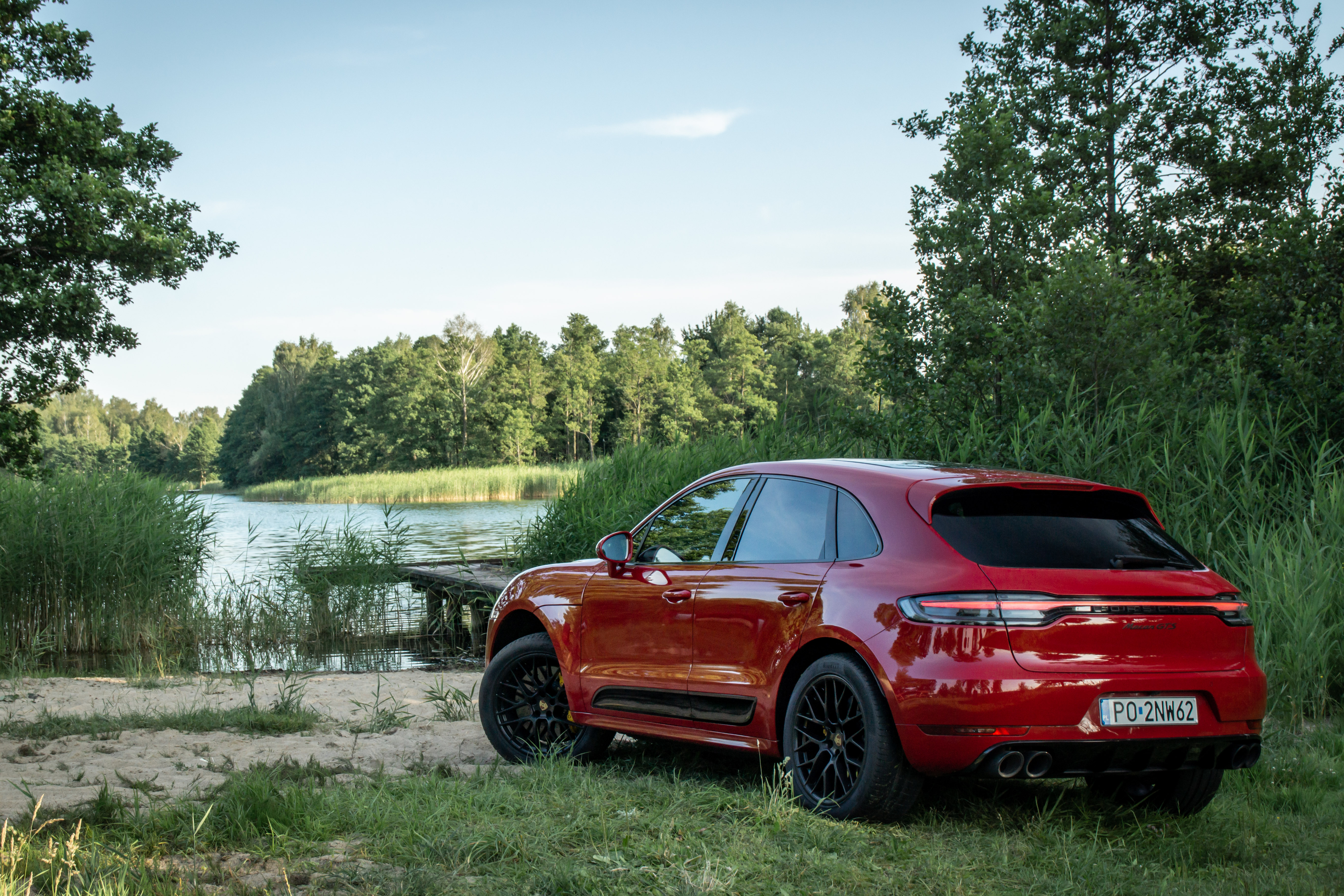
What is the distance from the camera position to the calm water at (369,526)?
19.2 m

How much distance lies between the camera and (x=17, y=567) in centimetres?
1298

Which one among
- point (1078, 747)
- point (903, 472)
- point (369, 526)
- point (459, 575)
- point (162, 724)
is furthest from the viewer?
point (369, 526)

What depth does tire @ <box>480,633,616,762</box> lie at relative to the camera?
6.12 meters

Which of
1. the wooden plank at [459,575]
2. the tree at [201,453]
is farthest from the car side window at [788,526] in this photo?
the tree at [201,453]

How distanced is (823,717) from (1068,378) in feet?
29.5

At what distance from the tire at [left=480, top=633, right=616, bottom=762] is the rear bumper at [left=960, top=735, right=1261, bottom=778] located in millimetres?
2733

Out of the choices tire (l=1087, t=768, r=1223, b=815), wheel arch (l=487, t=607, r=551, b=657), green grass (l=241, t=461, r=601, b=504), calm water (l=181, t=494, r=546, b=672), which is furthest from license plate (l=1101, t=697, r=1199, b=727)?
green grass (l=241, t=461, r=601, b=504)

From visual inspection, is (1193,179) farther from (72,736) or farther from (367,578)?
(72,736)

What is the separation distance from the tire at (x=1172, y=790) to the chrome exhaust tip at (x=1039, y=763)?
2.09 feet

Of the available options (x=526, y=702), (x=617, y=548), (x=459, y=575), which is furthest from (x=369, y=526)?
(x=617, y=548)

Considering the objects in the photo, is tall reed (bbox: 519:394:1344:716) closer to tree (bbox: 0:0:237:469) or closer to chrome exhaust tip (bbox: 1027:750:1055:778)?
chrome exhaust tip (bbox: 1027:750:1055:778)

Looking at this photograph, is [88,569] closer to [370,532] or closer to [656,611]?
[370,532]

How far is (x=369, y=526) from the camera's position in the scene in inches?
687

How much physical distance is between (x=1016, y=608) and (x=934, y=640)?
33 cm
